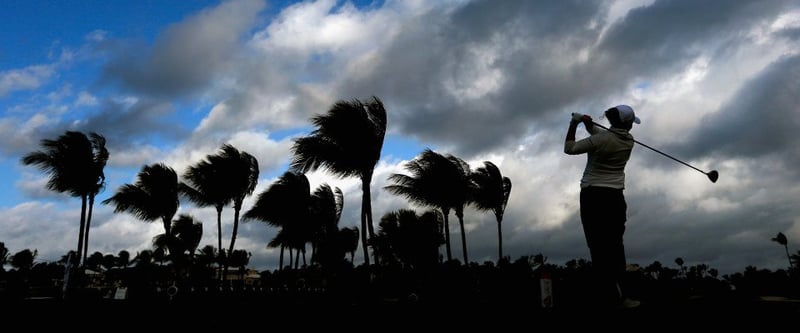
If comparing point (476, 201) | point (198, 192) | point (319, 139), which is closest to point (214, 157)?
point (198, 192)

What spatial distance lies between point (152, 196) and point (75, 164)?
24.0 ft

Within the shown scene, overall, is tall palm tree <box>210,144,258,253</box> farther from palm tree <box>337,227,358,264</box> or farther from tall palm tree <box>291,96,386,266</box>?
palm tree <box>337,227,358,264</box>

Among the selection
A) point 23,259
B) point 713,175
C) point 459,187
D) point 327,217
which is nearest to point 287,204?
point 327,217

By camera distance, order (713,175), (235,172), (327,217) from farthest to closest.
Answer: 1. (327,217)
2. (235,172)
3. (713,175)

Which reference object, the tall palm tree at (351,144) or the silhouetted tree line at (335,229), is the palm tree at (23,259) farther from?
the tall palm tree at (351,144)

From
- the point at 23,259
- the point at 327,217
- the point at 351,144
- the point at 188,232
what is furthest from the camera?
the point at 23,259

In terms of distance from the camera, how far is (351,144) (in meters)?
19.0

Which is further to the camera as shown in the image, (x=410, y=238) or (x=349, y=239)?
(x=349, y=239)

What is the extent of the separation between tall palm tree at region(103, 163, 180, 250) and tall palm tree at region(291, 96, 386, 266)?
12.3 meters

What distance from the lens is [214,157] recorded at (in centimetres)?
2577

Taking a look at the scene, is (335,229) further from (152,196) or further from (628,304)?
(628,304)

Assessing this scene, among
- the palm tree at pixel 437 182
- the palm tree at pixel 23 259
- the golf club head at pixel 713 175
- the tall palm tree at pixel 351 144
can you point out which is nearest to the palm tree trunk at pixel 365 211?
the tall palm tree at pixel 351 144

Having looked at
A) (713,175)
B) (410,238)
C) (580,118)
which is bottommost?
(713,175)

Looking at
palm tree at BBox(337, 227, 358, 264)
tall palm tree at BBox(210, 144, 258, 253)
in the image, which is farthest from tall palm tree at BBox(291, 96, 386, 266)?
palm tree at BBox(337, 227, 358, 264)
